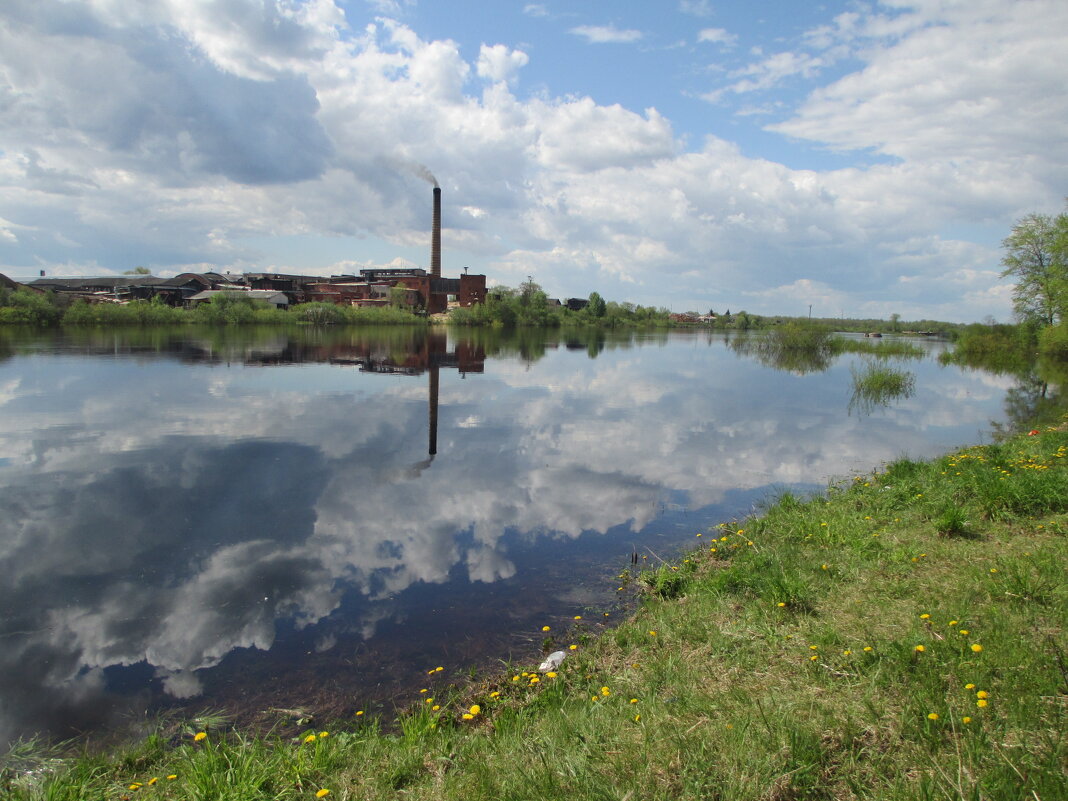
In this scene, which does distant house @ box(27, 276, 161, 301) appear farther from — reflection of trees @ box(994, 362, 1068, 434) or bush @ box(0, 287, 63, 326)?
reflection of trees @ box(994, 362, 1068, 434)

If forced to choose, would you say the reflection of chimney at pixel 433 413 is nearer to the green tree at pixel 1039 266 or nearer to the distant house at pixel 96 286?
the green tree at pixel 1039 266

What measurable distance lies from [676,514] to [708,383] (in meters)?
26.3

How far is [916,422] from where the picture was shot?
22.9m

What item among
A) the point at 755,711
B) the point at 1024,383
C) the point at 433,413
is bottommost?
the point at 433,413

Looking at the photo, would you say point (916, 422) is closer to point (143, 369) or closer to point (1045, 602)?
point (1045, 602)

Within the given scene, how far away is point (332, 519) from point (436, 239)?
89.5 metres

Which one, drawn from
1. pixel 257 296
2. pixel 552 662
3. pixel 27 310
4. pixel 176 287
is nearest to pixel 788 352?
pixel 552 662

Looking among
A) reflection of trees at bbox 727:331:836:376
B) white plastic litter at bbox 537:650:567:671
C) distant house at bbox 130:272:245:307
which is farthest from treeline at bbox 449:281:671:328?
white plastic litter at bbox 537:650:567:671

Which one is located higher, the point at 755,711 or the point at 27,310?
the point at 27,310

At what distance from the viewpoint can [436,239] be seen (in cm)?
9450

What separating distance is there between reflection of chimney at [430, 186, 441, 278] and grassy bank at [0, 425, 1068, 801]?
91508 millimetres

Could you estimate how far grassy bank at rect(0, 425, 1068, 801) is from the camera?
3.48m

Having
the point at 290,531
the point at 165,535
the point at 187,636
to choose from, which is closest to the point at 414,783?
the point at 187,636

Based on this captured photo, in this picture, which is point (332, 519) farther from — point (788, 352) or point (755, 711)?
point (788, 352)
